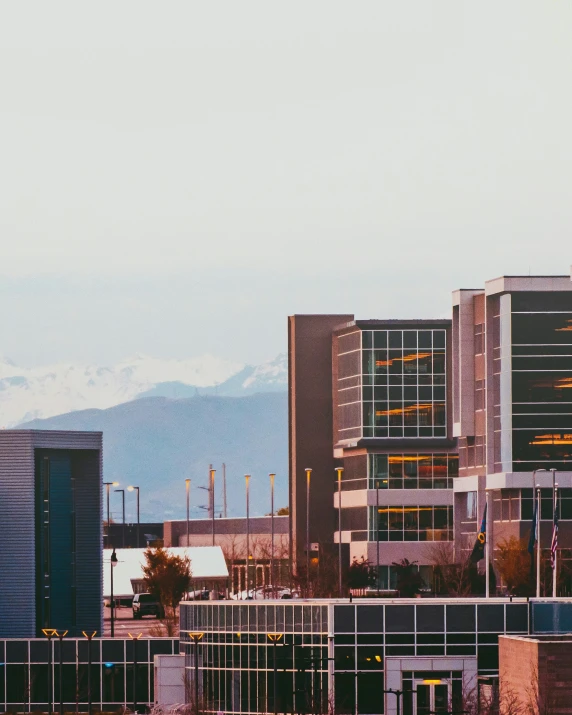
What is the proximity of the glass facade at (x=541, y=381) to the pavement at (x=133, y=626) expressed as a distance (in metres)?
34.7

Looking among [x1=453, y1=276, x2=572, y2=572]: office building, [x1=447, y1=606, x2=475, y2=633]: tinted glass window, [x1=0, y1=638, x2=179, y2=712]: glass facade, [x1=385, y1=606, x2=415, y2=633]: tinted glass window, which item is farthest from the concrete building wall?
[x1=447, y1=606, x2=475, y2=633]: tinted glass window

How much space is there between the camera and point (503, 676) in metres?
80.3

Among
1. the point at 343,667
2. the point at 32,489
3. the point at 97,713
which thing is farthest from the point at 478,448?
the point at 343,667

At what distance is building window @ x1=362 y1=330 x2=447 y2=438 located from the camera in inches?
7151

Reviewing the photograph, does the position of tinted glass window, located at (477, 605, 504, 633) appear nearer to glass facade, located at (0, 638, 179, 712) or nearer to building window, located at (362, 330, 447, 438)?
glass facade, located at (0, 638, 179, 712)

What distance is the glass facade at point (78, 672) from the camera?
349 ft

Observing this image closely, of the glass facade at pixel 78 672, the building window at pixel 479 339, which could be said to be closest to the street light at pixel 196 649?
the glass facade at pixel 78 672

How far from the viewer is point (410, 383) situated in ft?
596

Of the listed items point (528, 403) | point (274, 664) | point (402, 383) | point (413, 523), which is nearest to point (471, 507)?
point (413, 523)

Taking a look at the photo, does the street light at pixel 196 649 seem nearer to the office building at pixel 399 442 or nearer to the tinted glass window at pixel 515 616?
the tinted glass window at pixel 515 616

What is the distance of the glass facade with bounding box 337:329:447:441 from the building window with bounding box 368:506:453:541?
7.28m

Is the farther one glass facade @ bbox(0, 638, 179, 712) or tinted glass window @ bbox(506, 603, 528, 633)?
glass facade @ bbox(0, 638, 179, 712)

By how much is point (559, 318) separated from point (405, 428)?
25.9 m

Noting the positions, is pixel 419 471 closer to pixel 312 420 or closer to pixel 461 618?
pixel 312 420
